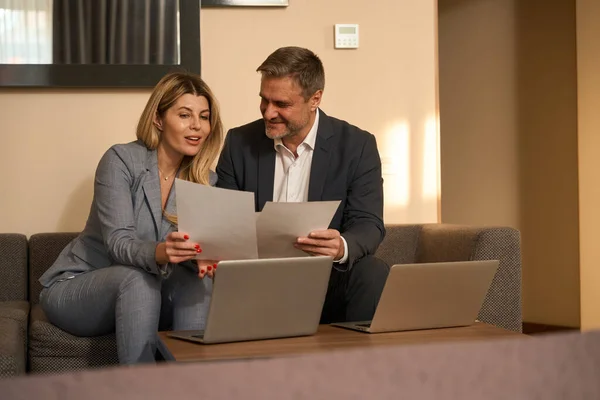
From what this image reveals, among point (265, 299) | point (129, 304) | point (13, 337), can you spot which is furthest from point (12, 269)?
point (265, 299)

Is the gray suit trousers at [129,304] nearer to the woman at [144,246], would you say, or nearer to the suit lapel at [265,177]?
the woman at [144,246]

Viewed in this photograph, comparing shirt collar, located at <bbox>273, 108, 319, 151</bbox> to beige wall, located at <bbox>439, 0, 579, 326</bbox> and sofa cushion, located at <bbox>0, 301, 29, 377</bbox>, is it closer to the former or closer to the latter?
sofa cushion, located at <bbox>0, 301, 29, 377</bbox>

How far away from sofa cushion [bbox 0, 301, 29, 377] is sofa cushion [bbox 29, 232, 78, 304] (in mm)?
100

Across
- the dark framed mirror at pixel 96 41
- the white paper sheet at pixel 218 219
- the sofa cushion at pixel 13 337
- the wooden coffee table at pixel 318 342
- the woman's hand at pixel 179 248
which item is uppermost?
the dark framed mirror at pixel 96 41

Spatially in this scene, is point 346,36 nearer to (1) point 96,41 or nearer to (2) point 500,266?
(1) point 96,41

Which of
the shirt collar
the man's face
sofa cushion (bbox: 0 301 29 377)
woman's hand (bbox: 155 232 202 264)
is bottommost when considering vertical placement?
sofa cushion (bbox: 0 301 29 377)

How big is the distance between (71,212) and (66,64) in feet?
1.84

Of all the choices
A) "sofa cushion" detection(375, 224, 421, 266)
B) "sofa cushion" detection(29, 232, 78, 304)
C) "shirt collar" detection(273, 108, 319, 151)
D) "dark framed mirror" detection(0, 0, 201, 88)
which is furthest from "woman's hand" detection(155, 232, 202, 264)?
"dark framed mirror" detection(0, 0, 201, 88)

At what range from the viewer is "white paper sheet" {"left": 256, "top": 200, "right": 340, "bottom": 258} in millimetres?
1822

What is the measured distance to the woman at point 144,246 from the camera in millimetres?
1970

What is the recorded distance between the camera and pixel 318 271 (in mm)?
1741

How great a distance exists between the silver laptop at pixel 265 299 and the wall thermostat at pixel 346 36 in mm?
1669

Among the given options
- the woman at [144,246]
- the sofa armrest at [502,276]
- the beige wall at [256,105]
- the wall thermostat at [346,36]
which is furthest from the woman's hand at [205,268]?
the wall thermostat at [346,36]

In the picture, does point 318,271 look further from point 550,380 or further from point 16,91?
point 16,91
